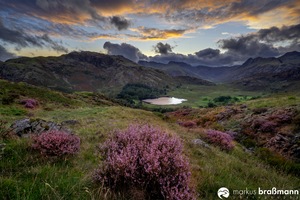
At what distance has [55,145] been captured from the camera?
633 cm

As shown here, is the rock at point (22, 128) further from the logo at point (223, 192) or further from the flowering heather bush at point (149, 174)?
the logo at point (223, 192)

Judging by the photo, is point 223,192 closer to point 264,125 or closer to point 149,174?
point 149,174

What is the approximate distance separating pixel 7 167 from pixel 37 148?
1.40m

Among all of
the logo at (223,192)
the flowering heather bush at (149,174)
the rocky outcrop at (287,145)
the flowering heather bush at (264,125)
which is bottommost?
the rocky outcrop at (287,145)

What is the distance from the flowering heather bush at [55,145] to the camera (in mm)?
6113

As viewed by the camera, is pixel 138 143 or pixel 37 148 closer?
pixel 138 143

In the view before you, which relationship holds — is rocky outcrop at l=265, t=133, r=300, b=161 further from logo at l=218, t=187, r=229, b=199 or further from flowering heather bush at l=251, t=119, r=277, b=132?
logo at l=218, t=187, r=229, b=199

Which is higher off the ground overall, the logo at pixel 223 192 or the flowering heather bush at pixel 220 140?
the logo at pixel 223 192

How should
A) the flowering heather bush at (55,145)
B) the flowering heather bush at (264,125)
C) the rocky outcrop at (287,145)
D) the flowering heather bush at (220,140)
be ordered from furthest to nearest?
the flowering heather bush at (264,125)
the rocky outcrop at (287,145)
the flowering heather bush at (220,140)
the flowering heather bush at (55,145)

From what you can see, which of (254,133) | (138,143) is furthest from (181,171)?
(254,133)

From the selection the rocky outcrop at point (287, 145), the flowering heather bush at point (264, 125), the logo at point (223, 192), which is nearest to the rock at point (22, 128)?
the logo at point (223, 192)

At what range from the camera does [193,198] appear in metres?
3.92

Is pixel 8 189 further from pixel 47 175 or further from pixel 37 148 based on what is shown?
pixel 37 148

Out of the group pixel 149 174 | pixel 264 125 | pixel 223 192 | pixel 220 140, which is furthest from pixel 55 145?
pixel 264 125
